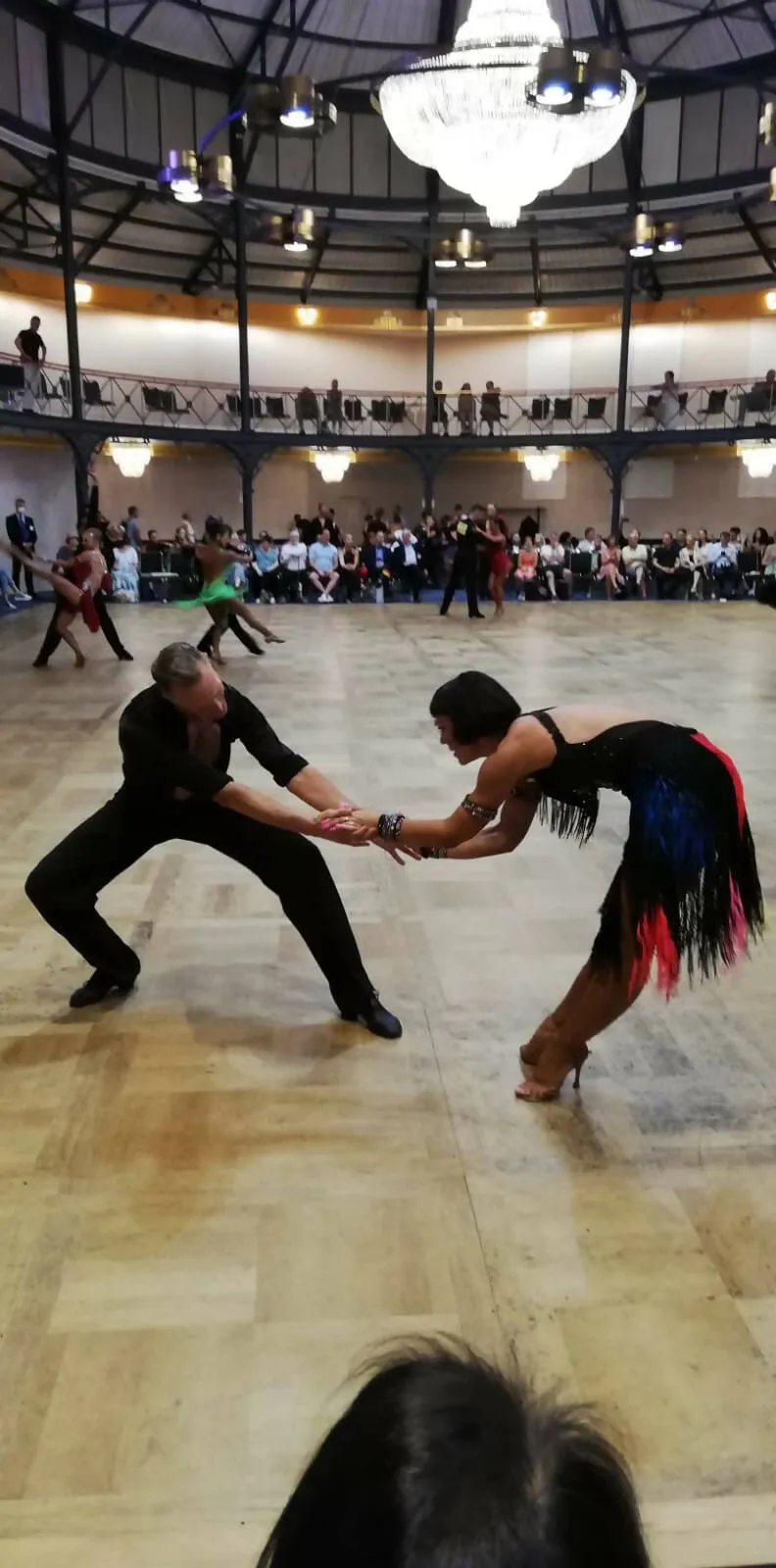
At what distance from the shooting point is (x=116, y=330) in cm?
2086

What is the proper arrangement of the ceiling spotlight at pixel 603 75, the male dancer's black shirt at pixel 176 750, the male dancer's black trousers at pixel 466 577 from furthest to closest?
the male dancer's black trousers at pixel 466 577 → the ceiling spotlight at pixel 603 75 → the male dancer's black shirt at pixel 176 750

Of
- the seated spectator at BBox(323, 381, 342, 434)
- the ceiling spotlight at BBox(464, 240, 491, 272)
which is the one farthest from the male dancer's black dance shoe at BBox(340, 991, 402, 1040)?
the seated spectator at BBox(323, 381, 342, 434)

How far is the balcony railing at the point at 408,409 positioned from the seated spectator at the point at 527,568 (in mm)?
3612

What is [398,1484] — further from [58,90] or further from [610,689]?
[58,90]

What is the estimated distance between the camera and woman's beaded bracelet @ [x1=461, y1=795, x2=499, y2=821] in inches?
100

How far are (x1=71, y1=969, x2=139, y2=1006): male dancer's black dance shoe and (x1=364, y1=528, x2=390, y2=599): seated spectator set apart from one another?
1470cm

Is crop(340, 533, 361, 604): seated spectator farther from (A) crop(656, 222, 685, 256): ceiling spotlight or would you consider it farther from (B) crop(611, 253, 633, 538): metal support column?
(A) crop(656, 222, 685, 256): ceiling spotlight

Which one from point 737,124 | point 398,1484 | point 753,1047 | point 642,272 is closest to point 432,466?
point 642,272

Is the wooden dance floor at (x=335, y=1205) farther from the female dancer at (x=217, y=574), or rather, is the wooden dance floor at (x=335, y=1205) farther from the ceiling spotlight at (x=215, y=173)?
the ceiling spotlight at (x=215, y=173)

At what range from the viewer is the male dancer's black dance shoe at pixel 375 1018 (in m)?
3.07

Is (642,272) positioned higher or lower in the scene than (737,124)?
lower

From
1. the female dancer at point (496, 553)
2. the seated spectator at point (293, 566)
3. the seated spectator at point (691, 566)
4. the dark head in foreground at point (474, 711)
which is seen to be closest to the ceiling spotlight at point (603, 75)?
the female dancer at point (496, 553)

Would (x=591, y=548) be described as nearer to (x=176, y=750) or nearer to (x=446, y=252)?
(x=446, y=252)

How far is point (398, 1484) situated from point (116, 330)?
2256 centimetres
